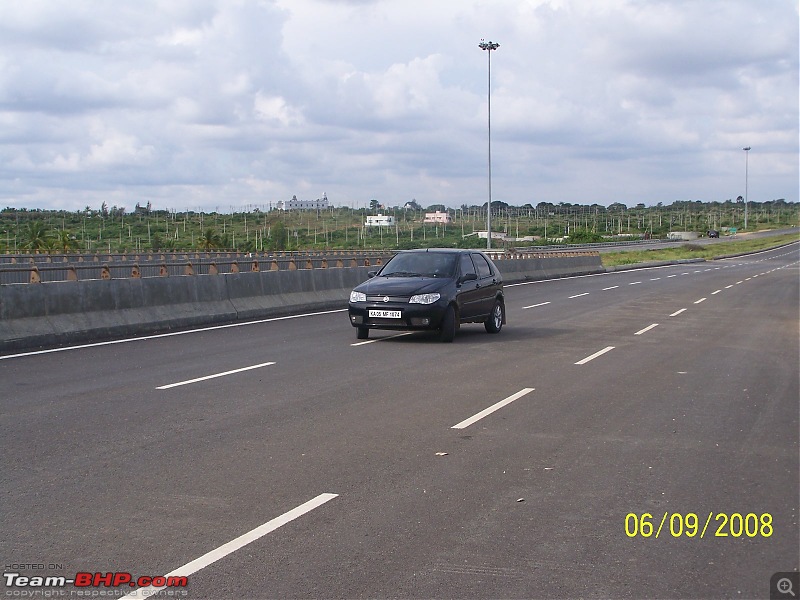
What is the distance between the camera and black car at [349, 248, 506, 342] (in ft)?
52.2

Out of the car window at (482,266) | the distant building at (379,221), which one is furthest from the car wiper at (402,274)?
the distant building at (379,221)

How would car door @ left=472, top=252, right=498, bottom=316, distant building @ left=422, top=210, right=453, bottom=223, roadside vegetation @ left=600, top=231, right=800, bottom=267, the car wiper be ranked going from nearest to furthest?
1. the car wiper
2. car door @ left=472, top=252, right=498, bottom=316
3. roadside vegetation @ left=600, top=231, right=800, bottom=267
4. distant building @ left=422, top=210, right=453, bottom=223

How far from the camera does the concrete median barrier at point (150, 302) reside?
51.8ft

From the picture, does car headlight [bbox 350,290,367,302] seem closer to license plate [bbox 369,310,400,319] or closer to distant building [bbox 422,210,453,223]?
license plate [bbox 369,310,400,319]

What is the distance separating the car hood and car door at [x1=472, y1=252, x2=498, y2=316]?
1142 mm

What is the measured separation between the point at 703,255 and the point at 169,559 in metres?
88.8

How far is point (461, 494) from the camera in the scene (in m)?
6.63

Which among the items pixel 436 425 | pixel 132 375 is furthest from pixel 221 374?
pixel 436 425

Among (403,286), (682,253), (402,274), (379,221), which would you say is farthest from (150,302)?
(379,221)

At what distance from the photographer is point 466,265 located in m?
17.6

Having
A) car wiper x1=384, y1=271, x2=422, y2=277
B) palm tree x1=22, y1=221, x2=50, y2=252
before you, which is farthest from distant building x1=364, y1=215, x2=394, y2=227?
car wiper x1=384, y1=271, x2=422, y2=277

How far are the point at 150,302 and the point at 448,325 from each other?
21.3 ft

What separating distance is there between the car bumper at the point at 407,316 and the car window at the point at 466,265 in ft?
4.76

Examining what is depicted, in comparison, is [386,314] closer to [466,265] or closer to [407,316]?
[407,316]
